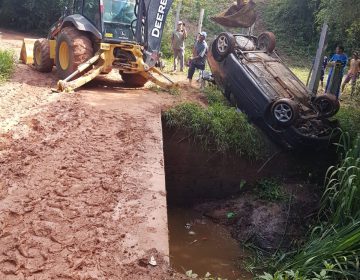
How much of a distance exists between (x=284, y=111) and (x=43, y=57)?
5507mm

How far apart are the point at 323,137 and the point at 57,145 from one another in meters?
4.24

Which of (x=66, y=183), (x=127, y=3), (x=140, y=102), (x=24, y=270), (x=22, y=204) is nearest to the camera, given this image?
(x=24, y=270)

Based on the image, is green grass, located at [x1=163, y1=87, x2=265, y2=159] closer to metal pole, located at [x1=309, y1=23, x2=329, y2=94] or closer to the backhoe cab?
the backhoe cab

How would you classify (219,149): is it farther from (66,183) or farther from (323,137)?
(66,183)

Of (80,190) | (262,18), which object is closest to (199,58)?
(80,190)

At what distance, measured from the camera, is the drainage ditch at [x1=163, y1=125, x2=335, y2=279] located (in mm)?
6281

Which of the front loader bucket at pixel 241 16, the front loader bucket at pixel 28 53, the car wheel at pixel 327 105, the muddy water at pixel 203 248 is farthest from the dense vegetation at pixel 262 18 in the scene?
the muddy water at pixel 203 248

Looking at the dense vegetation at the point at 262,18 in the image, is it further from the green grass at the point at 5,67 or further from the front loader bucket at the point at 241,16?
the green grass at the point at 5,67

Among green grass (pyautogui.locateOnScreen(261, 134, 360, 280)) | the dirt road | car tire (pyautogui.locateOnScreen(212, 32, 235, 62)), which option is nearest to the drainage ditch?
green grass (pyautogui.locateOnScreen(261, 134, 360, 280))

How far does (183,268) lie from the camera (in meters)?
5.41

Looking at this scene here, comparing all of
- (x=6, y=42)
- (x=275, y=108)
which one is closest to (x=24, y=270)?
(x=275, y=108)

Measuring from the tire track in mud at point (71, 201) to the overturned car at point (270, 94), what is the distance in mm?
2525

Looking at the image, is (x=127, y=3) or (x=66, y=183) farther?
(x=127, y=3)

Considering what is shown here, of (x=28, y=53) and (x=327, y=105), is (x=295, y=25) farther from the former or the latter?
(x=327, y=105)
